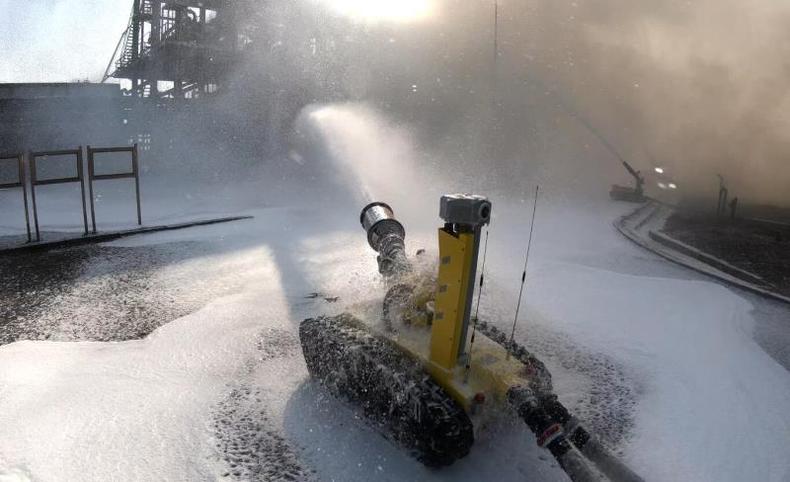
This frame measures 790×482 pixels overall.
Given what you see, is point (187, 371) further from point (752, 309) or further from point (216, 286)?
point (752, 309)

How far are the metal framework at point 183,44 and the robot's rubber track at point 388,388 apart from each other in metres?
19.9

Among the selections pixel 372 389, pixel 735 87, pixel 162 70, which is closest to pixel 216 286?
pixel 372 389

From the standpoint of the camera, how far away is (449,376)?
3441mm

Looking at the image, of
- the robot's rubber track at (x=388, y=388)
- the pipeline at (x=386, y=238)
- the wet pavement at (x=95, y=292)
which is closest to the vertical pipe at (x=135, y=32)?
the wet pavement at (x=95, y=292)

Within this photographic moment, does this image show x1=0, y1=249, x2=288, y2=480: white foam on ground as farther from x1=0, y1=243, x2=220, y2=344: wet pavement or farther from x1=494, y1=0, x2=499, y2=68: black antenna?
x1=494, y1=0, x2=499, y2=68: black antenna

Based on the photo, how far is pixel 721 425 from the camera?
394 cm

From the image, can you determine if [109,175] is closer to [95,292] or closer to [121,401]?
[95,292]

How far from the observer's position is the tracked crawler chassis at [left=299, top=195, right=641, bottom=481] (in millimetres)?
3074

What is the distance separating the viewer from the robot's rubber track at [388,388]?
3.20 meters

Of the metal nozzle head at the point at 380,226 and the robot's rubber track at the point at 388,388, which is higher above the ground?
the metal nozzle head at the point at 380,226

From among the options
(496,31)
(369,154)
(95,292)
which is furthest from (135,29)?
(95,292)

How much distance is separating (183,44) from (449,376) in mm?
21243

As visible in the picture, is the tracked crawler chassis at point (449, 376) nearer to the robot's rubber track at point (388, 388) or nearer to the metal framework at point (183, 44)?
the robot's rubber track at point (388, 388)

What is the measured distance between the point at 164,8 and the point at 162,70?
2.71 metres
